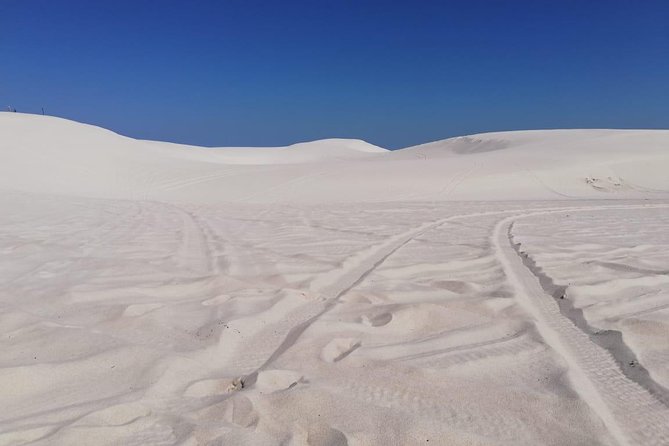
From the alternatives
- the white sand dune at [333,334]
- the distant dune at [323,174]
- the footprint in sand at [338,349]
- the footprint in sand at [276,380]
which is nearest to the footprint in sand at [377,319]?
the white sand dune at [333,334]

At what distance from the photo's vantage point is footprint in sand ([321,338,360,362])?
2.67 meters

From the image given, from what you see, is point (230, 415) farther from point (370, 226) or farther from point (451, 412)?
point (370, 226)

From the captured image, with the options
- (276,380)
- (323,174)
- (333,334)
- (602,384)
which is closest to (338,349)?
(333,334)

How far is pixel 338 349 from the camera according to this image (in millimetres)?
2781

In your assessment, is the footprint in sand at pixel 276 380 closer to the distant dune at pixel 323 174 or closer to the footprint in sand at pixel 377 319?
the footprint in sand at pixel 377 319

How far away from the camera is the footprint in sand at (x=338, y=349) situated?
2.67m

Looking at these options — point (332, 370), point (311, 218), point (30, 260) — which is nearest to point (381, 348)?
point (332, 370)

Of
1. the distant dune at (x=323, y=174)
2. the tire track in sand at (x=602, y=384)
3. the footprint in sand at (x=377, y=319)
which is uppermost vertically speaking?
the distant dune at (x=323, y=174)

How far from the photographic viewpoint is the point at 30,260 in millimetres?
4941

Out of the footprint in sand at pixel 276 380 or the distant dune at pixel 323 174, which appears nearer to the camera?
the footprint in sand at pixel 276 380

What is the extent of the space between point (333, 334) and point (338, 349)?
0.63 feet

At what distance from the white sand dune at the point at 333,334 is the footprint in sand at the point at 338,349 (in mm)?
16

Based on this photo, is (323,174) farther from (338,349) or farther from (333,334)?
(338,349)

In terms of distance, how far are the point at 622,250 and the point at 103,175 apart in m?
19.5
